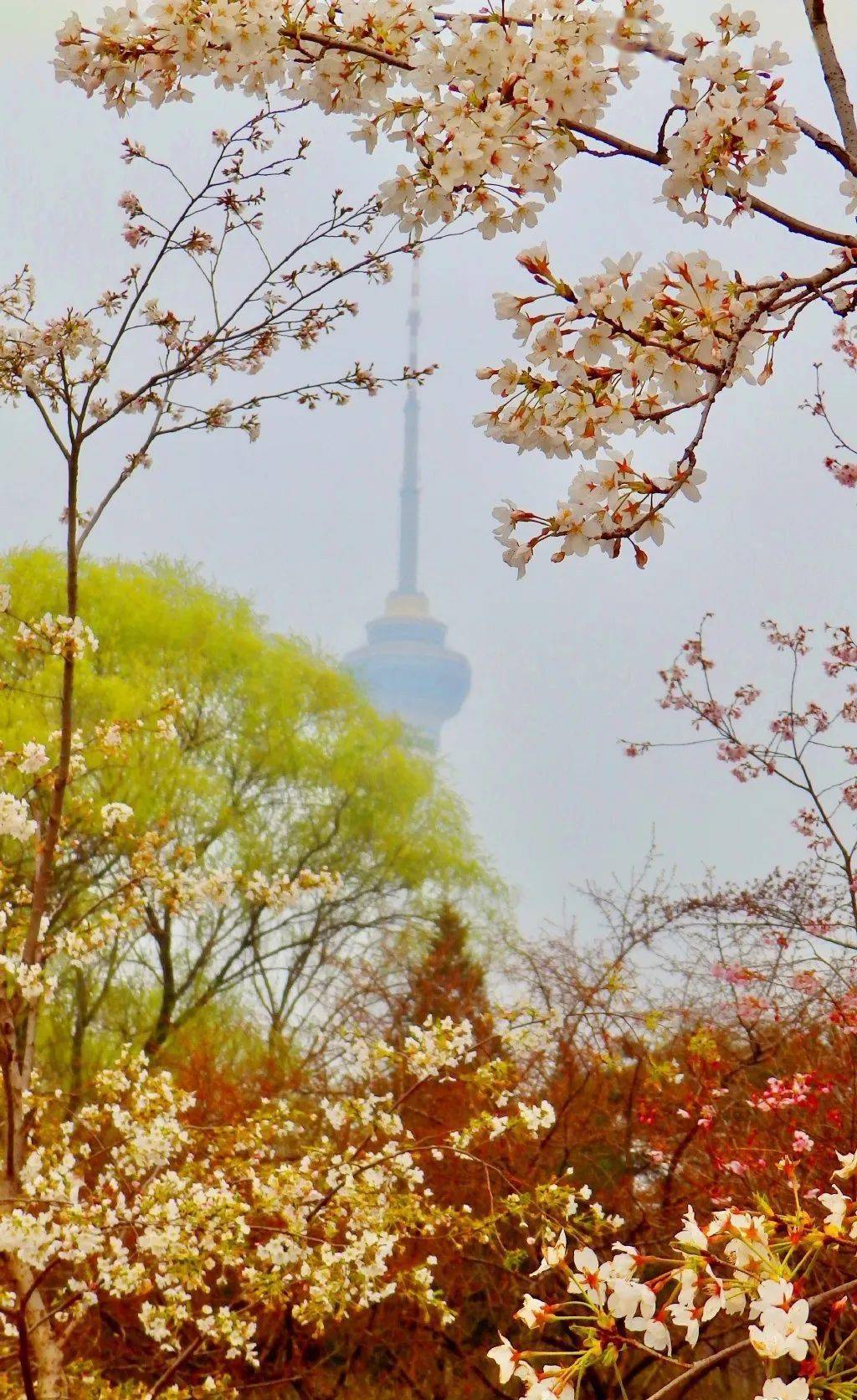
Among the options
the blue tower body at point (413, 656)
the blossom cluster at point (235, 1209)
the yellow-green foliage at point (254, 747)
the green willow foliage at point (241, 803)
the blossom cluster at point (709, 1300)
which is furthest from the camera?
the blue tower body at point (413, 656)

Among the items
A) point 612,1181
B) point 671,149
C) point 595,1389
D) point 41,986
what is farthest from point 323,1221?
point 671,149

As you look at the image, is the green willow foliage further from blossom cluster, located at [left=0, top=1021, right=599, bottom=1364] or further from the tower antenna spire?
the tower antenna spire

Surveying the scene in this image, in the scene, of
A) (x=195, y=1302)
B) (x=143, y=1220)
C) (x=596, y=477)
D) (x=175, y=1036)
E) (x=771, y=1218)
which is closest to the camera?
(x=771, y=1218)

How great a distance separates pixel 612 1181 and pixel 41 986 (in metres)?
4.21

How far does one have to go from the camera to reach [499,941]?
51.6ft

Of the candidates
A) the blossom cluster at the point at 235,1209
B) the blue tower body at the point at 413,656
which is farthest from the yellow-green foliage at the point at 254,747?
the blue tower body at the point at 413,656

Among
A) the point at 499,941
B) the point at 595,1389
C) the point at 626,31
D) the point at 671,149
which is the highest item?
the point at 499,941

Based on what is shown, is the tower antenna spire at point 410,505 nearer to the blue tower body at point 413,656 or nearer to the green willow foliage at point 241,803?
the blue tower body at point 413,656

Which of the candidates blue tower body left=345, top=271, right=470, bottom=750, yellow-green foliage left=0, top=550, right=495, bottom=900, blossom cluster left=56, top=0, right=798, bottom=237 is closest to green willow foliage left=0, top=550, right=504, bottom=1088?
yellow-green foliage left=0, top=550, right=495, bottom=900

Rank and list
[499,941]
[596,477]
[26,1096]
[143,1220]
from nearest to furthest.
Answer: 1. [596,477]
2. [143,1220]
3. [26,1096]
4. [499,941]

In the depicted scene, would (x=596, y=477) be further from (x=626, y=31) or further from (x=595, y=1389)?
(x=595, y=1389)

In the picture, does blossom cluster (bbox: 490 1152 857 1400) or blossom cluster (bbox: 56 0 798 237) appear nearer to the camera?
blossom cluster (bbox: 490 1152 857 1400)

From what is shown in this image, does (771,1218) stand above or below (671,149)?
below

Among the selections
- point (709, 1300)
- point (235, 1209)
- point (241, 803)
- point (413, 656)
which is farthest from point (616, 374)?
point (413, 656)
